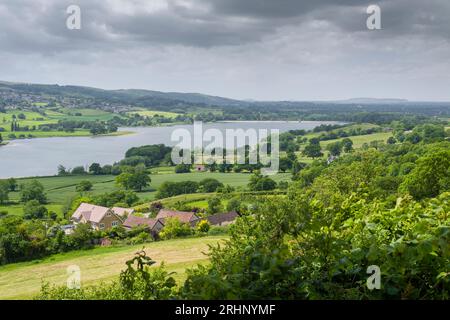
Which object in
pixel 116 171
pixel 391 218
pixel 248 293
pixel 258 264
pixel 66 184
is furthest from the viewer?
pixel 116 171

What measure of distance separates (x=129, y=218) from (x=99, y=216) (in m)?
2.98

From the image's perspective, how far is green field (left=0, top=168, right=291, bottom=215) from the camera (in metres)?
42.6

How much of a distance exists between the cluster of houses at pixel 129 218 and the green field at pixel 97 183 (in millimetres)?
7616

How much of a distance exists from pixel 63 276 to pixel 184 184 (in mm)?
28526

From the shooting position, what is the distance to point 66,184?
1919 inches

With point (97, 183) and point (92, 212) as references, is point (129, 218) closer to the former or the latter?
point (92, 212)

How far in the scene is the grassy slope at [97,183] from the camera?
141 ft

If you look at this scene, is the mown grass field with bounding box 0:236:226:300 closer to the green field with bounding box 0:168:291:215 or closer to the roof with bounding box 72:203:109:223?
the roof with bounding box 72:203:109:223

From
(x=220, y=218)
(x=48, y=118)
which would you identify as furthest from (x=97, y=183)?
(x=48, y=118)

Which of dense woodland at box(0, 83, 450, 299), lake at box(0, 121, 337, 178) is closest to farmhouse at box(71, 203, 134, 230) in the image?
dense woodland at box(0, 83, 450, 299)

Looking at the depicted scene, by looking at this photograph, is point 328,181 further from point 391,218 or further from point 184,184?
point 184,184

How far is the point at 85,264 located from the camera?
17.6m

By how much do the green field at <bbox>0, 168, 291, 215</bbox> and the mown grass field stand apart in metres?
Answer: 20.3

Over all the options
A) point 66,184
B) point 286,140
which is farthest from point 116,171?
point 286,140
